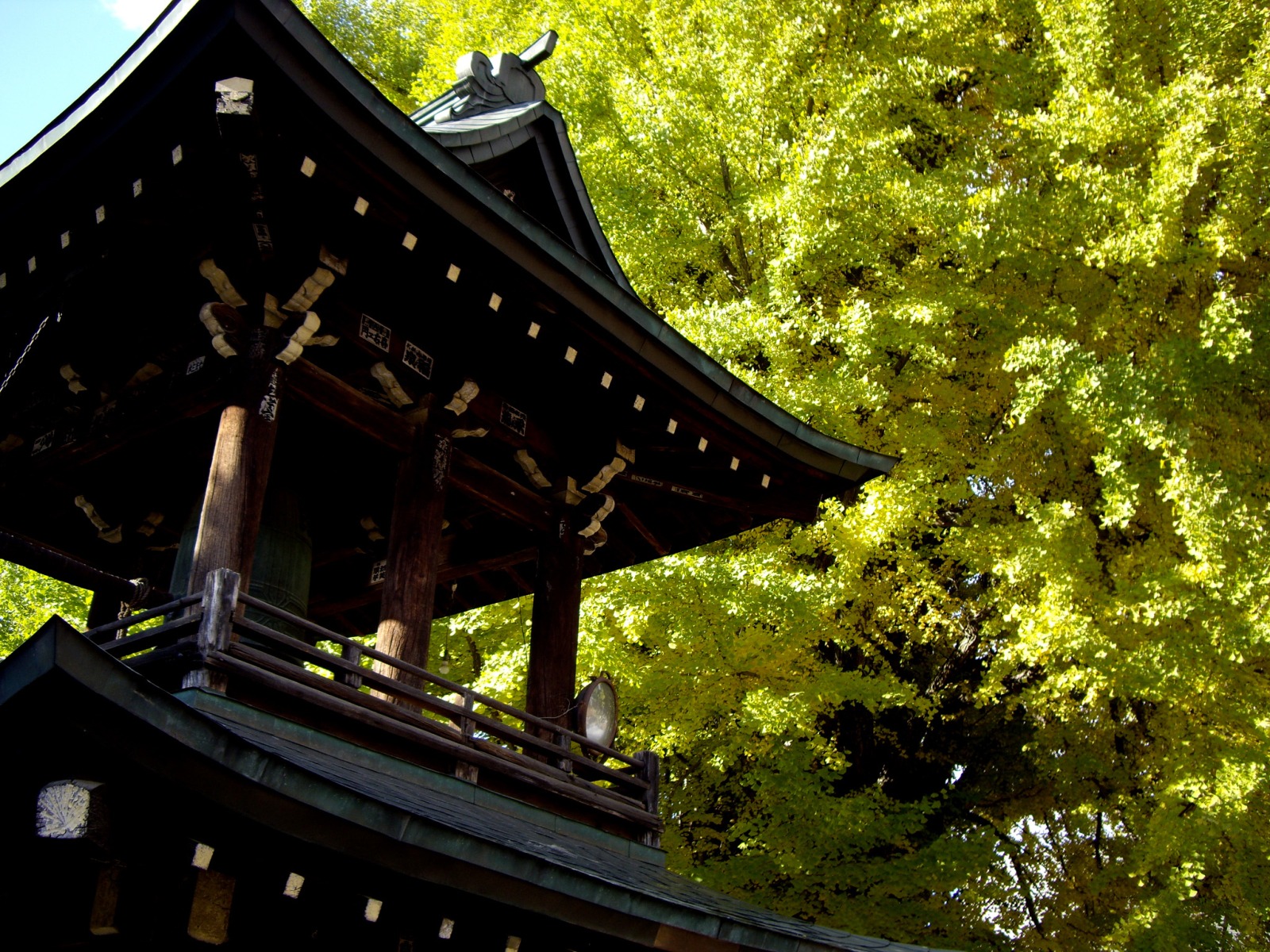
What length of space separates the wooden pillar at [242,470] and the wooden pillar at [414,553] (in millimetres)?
833

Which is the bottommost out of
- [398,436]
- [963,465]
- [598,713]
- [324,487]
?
[598,713]

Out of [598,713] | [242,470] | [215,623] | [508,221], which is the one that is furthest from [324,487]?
[215,623]

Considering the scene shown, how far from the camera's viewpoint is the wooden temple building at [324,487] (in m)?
3.41

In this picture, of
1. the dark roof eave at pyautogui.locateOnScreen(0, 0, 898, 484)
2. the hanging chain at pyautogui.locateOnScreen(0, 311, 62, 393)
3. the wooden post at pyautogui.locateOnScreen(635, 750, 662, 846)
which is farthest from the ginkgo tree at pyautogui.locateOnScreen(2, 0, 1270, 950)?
the hanging chain at pyautogui.locateOnScreen(0, 311, 62, 393)

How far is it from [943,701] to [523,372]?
8.02 meters

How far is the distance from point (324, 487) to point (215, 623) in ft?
10.3

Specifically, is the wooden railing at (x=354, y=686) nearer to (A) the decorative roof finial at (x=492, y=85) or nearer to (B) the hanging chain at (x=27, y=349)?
(B) the hanging chain at (x=27, y=349)

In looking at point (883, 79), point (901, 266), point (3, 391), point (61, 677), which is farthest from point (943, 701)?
point (61, 677)

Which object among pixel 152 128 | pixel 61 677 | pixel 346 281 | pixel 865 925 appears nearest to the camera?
pixel 61 677

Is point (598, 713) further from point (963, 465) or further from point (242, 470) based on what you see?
point (963, 465)

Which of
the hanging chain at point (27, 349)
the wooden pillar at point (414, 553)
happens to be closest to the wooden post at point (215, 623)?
the wooden pillar at point (414, 553)

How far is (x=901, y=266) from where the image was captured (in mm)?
13039

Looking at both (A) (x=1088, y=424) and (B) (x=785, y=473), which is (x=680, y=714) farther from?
(A) (x=1088, y=424)

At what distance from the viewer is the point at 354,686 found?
5.23 metres
